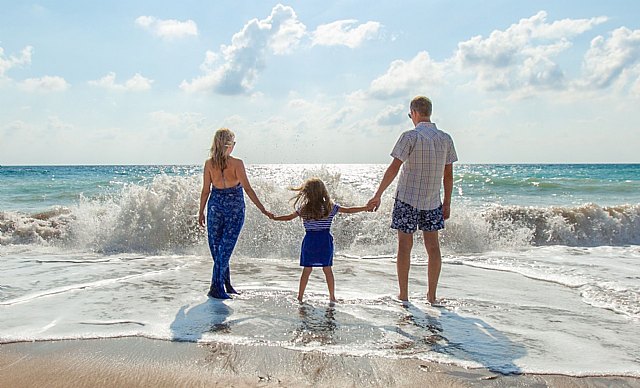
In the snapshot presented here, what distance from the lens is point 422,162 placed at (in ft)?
16.5

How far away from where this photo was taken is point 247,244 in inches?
383

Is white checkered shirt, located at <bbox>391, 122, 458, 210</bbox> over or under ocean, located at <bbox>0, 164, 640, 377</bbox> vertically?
over

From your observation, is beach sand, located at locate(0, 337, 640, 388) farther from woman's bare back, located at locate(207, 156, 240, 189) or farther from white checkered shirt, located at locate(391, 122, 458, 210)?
woman's bare back, located at locate(207, 156, 240, 189)

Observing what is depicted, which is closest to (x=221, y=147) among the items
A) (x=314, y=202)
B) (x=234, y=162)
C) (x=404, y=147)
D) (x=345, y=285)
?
(x=234, y=162)

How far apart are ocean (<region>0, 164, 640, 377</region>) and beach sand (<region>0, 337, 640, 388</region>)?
0.49 feet

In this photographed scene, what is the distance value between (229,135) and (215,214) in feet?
2.80

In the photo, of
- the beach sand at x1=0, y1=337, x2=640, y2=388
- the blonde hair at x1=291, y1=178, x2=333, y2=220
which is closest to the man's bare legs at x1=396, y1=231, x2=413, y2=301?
the blonde hair at x1=291, y1=178, x2=333, y2=220

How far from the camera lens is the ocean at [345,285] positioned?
Answer: 13.4ft

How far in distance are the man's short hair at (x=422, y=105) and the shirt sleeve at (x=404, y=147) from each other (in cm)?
28

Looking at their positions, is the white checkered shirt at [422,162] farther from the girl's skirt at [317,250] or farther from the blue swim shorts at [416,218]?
the girl's skirt at [317,250]

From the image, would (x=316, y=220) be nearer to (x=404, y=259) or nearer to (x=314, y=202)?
(x=314, y=202)

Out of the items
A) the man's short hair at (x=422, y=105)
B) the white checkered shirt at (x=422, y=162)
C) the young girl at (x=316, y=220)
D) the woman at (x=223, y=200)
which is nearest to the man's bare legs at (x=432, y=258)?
the white checkered shirt at (x=422, y=162)

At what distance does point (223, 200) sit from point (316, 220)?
1059 millimetres

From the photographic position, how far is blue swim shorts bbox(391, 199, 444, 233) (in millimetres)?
5082
